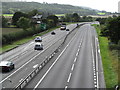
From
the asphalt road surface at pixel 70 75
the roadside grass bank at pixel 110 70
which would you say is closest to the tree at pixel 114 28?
the roadside grass bank at pixel 110 70

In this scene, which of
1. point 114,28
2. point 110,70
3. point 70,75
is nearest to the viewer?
point 70,75

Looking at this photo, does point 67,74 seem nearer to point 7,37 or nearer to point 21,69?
point 21,69

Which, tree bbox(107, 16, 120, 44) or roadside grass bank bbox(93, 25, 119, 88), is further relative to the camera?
tree bbox(107, 16, 120, 44)

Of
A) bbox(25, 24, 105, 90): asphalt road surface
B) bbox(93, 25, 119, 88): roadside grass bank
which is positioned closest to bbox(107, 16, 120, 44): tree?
bbox(93, 25, 119, 88): roadside grass bank

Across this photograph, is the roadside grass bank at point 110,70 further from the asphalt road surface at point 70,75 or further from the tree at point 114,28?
the tree at point 114,28

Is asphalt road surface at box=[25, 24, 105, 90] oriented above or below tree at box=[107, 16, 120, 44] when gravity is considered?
below

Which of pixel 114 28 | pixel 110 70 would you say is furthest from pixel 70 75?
pixel 114 28

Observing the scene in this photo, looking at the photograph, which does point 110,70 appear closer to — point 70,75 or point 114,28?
point 70,75

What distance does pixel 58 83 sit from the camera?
25.3m

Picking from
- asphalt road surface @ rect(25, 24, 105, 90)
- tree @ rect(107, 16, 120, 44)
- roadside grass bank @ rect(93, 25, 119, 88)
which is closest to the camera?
asphalt road surface @ rect(25, 24, 105, 90)

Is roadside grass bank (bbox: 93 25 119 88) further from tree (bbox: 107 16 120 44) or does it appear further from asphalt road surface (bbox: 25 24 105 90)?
tree (bbox: 107 16 120 44)

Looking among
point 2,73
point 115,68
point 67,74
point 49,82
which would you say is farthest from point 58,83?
point 115,68

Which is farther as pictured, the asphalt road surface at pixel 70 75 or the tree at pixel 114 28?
the tree at pixel 114 28

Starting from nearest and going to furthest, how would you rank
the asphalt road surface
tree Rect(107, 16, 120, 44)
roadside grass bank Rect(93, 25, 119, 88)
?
the asphalt road surface
roadside grass bank Rect(93, 25, 119, 88)
tree Rect(107, 16, 120, 44)
